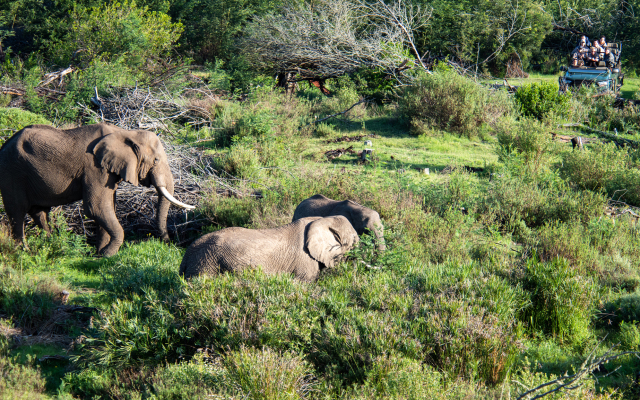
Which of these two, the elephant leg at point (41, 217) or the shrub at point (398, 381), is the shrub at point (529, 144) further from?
the elephant leg at point (41, 217)

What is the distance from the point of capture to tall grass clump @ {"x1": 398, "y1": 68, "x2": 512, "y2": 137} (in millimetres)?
14891

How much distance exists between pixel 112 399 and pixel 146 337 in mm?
677

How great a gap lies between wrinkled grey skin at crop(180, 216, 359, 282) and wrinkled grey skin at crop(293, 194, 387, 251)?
0.41 meters

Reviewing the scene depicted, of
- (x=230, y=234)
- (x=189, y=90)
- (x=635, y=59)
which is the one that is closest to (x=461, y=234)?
(x=230, y=234)

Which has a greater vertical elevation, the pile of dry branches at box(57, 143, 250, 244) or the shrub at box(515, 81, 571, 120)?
the shrub at box(515, 81, 571, 120)

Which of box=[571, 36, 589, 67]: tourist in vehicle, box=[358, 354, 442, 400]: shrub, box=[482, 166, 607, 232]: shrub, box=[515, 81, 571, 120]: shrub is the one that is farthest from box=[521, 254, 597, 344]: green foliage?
box=[571, 36, 589, 67]: tourist in vehicle

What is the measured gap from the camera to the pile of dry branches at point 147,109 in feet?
39.1

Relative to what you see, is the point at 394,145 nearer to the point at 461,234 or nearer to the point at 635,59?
the point at 461,234

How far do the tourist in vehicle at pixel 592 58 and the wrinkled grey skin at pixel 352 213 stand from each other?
17.0 metres

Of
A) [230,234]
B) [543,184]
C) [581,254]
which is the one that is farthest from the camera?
[543,184]

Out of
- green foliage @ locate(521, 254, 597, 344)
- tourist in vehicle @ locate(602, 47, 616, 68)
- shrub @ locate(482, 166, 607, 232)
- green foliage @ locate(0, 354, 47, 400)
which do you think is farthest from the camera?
tourist in vehicle @ locate(602, 47, 616, 68)

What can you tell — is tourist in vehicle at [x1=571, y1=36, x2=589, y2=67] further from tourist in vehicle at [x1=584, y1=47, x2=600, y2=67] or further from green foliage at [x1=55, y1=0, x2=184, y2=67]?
green foliage at [x1=55, y1=0, x2=184, y2=67]

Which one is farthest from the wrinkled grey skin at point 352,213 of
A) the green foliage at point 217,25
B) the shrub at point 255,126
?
the green foliage at point 217,25

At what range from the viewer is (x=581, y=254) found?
24.4ft
